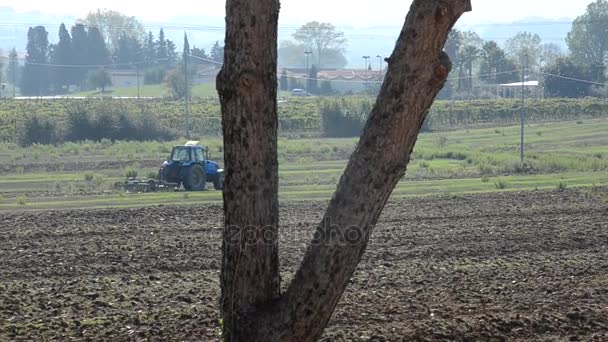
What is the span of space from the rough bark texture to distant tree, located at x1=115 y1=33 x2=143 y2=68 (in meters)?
150

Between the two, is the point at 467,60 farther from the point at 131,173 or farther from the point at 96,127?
the point at 131,173

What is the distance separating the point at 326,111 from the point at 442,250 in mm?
A: 48372

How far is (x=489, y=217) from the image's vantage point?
78.7 feet

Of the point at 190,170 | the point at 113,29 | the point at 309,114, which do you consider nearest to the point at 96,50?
the point at 113,29

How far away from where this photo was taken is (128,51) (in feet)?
531

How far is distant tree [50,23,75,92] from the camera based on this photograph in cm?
14888

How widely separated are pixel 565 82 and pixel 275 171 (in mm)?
89899

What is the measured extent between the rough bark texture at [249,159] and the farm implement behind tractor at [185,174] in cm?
2584

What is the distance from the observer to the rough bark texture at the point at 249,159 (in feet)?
26.8

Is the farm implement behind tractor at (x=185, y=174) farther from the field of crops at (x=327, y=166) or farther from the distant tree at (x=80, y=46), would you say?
the distant tree at (x=80, y=46)

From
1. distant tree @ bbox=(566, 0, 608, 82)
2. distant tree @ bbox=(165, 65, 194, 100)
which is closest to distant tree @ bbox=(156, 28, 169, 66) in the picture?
distant tree @ bbox=(165, 65, 194, 100)

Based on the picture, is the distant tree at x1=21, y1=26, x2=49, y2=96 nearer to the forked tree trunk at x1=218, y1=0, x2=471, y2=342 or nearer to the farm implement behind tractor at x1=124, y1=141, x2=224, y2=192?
the farm implement behind tractor at x1=124, y1=141, x2=224, y2=192

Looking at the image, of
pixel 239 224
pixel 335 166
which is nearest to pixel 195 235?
pixel 239 224

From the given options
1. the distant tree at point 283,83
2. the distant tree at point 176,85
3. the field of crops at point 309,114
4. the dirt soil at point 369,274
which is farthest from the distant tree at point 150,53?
the dirt soil at point 369,274
